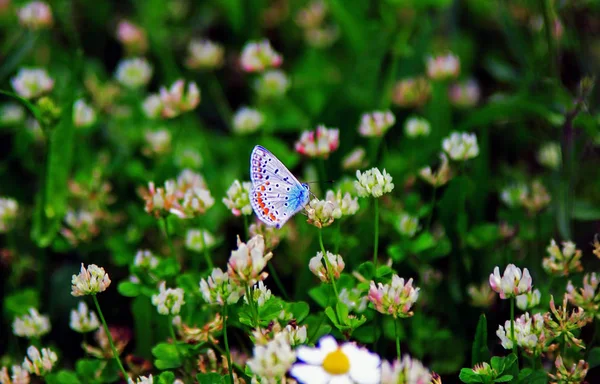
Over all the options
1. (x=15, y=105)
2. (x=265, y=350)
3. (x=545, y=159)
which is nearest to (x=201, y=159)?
(x=15, y=105)

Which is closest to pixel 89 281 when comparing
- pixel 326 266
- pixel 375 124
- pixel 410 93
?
pixel 326 266

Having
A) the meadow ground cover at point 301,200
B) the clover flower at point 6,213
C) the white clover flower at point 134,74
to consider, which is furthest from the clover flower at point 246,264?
the white clover flower at point 134,74

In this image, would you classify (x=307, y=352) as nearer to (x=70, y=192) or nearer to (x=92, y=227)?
(x=92, y=227)

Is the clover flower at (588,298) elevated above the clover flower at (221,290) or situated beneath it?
situated beneath

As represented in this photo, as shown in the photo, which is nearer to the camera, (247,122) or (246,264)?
(246,264)

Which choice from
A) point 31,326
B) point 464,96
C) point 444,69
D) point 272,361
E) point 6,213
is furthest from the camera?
point 464,96

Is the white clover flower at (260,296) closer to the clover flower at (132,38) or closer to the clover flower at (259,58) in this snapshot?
the clover flower at (259,58)

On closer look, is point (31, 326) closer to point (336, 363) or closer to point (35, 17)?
point (336, 363)

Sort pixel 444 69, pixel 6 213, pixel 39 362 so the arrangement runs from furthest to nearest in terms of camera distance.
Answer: pixel 444 69 → pixel 6 213 → pixel 39 362
